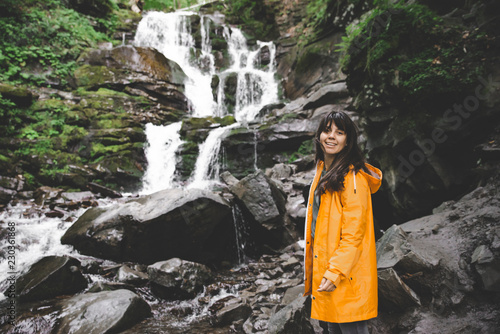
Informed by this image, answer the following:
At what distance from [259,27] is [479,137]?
23.1 meters

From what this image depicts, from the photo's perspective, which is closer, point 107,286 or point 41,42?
point 107,286

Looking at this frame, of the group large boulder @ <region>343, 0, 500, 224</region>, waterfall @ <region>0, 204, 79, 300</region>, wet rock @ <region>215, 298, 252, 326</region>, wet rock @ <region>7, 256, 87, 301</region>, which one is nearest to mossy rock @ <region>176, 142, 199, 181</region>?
waterfall @ <region>0, 204, 79, 300</region>

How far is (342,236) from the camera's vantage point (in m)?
1.79

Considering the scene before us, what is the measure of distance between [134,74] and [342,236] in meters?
16.1

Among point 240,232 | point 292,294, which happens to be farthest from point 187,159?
point 292,294

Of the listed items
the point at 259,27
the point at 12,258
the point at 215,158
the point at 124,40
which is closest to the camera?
the point at 12,258

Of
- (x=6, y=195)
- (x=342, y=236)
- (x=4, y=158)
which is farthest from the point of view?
(x=4, y=158)

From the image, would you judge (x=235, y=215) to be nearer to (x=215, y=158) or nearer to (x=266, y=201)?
(x=266, y=201)

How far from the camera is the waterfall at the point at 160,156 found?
11.2 meters

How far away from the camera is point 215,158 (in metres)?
11.8

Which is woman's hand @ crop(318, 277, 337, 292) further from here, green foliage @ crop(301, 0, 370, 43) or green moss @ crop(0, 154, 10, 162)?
green foliage @ crop(301, 0, 370, 43)

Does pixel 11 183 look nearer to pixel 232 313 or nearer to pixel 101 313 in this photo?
pixel 101 313

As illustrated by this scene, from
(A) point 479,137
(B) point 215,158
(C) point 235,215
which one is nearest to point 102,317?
(C) point 235,215

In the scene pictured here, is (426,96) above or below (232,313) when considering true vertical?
above
